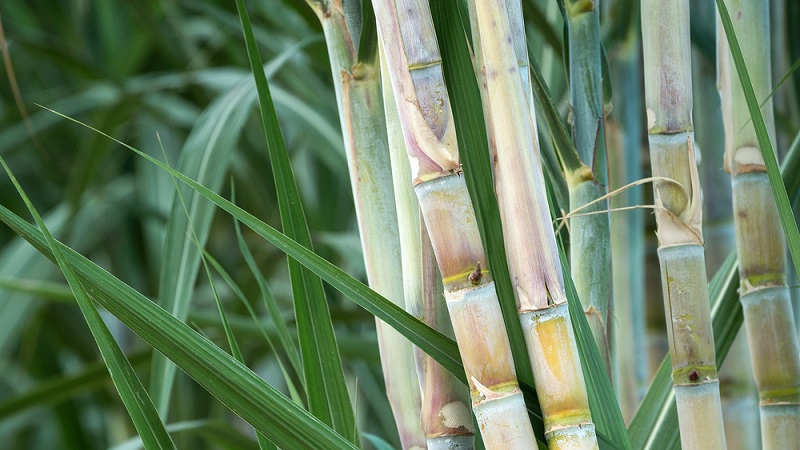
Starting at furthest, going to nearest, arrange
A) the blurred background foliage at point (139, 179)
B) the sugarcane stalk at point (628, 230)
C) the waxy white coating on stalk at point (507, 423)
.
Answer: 1. the blurred background foliage at point (139, 179)
2. the sugarcane stalk at point (628, 230)
3. the waxy white coating on stalk at point (507, 423)

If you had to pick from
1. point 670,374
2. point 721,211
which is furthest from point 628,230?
point 670,374

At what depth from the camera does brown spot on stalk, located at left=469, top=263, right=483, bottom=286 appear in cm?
14

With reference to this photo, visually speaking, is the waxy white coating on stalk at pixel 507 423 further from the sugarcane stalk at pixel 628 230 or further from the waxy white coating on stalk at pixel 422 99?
the sugarcane stalk at pixel 628 230

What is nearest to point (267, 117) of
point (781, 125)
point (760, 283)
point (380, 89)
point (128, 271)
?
point (380, 89)

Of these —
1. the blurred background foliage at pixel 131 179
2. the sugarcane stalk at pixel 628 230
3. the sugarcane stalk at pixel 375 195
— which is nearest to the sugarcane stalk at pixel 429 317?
the sugarcane stalk at pixel 375 195

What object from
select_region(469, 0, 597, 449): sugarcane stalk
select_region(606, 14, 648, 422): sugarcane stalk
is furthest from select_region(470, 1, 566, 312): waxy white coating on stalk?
select_region(606, 14, 648, 422): sugarcane stalk

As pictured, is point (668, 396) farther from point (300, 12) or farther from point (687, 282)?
point (300, 12)

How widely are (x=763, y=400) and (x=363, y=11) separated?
16 centimetres

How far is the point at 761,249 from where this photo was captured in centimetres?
22

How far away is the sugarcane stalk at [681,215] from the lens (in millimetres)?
185

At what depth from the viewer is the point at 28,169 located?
85 centimetres

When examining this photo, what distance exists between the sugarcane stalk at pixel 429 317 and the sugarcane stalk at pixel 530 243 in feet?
0.09

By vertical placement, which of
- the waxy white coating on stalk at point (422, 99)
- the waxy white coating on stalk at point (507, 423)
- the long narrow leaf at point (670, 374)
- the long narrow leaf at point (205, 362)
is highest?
the waxy white coating on stalk at point (422, 99)

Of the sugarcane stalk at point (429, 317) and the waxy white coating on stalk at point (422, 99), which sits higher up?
the waxy white coating on stalk at point (422, 99)
